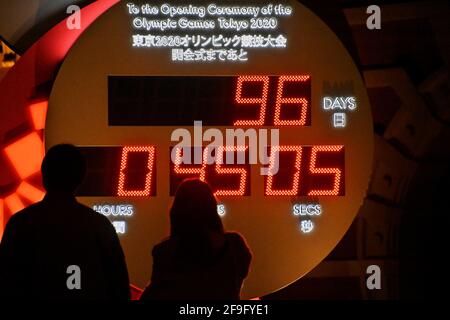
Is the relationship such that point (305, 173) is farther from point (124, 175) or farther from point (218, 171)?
point (124, 175)

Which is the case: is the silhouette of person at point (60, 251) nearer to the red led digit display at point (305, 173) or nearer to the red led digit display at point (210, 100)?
the red led digit display at point (210, 100)

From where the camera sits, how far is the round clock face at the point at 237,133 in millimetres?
4730

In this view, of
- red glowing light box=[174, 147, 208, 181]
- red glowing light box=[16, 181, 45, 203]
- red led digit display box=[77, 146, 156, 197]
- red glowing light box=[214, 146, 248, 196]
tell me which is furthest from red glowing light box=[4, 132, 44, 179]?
red glowing light box=[214, 146, 248, 196]

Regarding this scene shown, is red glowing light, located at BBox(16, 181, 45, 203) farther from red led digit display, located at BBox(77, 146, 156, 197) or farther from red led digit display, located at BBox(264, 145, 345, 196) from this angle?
red led digit display, located at BBox(264, 145, 345, 196)

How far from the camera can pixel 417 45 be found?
16.5 feet

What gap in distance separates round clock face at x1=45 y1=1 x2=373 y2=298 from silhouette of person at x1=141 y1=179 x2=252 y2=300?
1.02 metres

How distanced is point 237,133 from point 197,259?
1340 millimetres

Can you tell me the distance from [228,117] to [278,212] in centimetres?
65

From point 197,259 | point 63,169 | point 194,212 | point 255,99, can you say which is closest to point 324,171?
→ point 255,99

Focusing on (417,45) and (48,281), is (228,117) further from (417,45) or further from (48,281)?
(48,281)

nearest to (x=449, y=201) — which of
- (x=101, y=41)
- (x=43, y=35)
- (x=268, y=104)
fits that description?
(x=268, y=104)

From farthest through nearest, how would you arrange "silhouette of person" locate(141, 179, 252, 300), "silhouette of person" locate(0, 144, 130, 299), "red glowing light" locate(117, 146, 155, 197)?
"red glowing light" locate(117, 146, 155, 197) → "silhouette of person" locate(141, 179, 252, 300) → "silhouette of person" locate(0, 144, 130, 299)

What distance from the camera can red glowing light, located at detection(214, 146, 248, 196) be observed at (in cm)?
473

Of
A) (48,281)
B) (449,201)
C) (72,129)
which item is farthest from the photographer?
(449,201)
